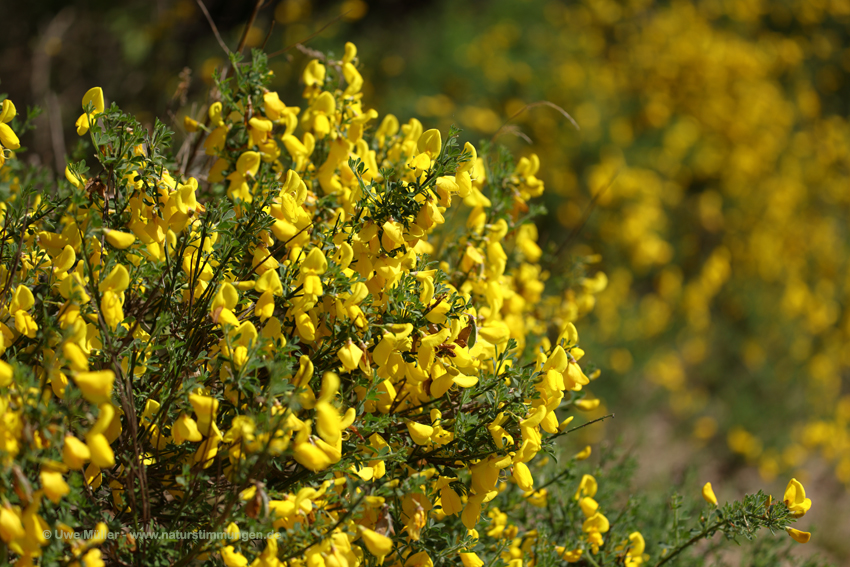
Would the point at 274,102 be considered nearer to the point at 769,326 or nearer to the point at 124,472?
the point at 124,472

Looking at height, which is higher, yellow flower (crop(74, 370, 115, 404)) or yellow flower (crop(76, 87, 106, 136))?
yellow flower (crop(76, 87, 106, 136))

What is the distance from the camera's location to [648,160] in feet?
21.7

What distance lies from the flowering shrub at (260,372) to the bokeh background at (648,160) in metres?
2.50

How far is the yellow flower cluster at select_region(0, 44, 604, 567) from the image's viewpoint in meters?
1.04

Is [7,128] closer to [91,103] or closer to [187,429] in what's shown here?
[91,103]

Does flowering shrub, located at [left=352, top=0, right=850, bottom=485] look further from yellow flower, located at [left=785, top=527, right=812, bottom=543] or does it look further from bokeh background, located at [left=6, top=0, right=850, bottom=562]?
yellow flower, located at [left=785, top=527, right=812, bottom=543]

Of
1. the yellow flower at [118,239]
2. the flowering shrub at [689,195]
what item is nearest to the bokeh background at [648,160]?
the flowering shrub at [689,195]

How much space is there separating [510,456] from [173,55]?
15.6 feet

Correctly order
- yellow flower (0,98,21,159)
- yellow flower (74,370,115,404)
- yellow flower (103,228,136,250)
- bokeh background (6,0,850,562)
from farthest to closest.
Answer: bokeh background (6,0,850,562)
yellow flower (0,98,21,159)
yellow flower (103,228,136,250)
yellow flower (74,370,115,404)

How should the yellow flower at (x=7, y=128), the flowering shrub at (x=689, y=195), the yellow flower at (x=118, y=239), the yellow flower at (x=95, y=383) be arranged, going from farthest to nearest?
the flowering shrub at (x=689, y=195) < the yellow flower at (x=7, y=128) < the yellow flower at (x=118, y=239) < the yellow flower at (x=95, y=383)

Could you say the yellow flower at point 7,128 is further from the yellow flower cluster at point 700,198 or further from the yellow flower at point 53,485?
A: the yellow flower cluster at point 700,198

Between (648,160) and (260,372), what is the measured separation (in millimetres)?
6171

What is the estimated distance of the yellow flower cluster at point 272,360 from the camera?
3.42 feet

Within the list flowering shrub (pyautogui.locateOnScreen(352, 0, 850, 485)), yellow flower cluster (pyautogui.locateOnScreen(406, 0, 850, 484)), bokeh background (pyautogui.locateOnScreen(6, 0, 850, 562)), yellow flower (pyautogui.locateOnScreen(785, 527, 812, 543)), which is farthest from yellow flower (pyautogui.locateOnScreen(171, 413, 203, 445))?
yellow flower cluster (pyautogui.locateOnScreen(406, 0, 850, 484))
